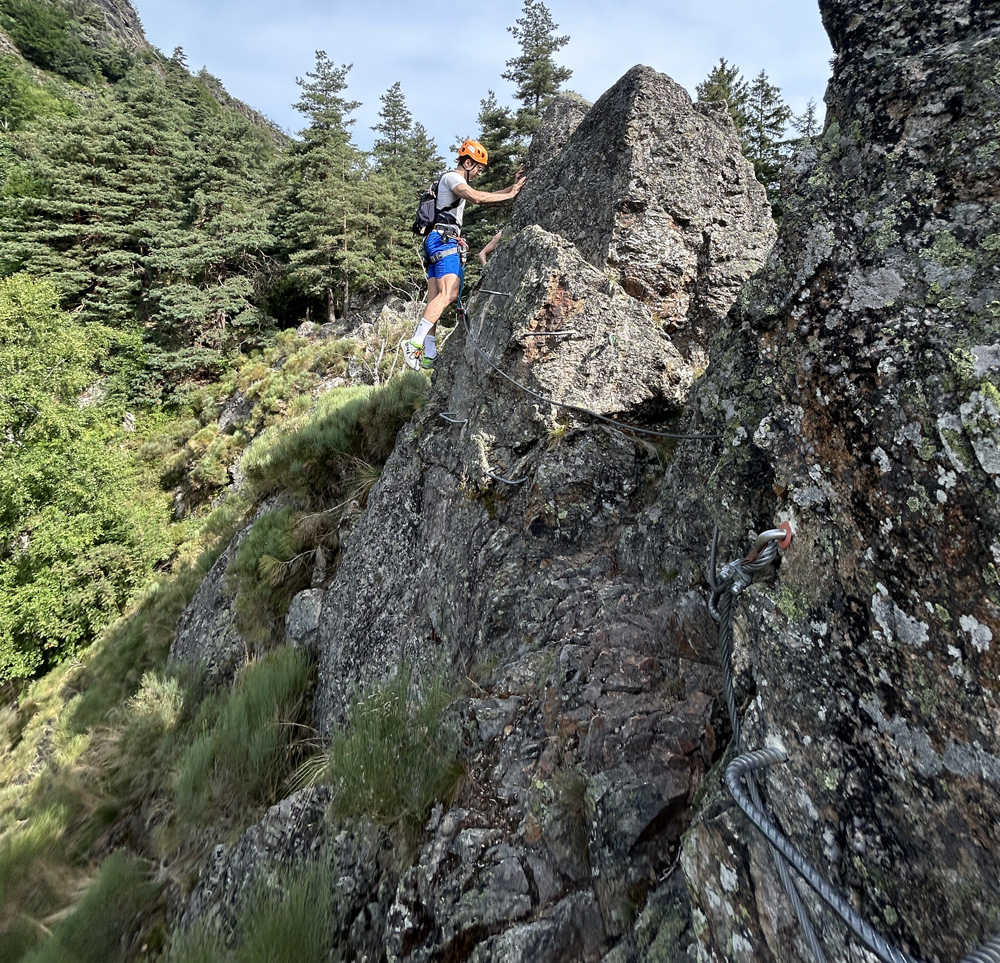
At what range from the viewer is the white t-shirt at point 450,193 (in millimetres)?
6271

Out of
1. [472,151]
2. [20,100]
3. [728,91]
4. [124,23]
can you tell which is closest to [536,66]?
[728,91]

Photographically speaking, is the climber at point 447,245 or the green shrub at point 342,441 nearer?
the climber at point 447,245

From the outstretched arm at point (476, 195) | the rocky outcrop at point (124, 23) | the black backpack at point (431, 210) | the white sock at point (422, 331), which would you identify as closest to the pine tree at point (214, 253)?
the black backpack at point (431, 210)

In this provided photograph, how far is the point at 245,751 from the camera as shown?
4.30 meters

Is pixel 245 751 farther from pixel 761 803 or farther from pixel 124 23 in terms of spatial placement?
pixel 124 23

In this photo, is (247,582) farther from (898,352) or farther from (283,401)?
(283,401)

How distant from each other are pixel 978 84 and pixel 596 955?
3524 millimetres

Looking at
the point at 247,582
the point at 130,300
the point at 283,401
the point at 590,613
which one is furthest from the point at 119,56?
the point at 590,613

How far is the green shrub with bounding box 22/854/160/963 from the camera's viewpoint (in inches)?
130

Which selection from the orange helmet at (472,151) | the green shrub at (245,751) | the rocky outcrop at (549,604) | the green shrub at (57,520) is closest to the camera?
the rocky outcrop at (549,604)

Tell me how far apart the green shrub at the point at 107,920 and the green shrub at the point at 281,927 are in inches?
44.1

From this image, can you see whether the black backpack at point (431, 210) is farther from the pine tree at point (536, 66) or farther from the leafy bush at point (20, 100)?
the leafy bush at point (20, 100)

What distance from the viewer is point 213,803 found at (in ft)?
13.3

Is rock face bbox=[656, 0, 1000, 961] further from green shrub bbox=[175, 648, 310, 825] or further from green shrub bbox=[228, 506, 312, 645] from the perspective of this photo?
green shrub bbox=[228, 506, 312, 645]
